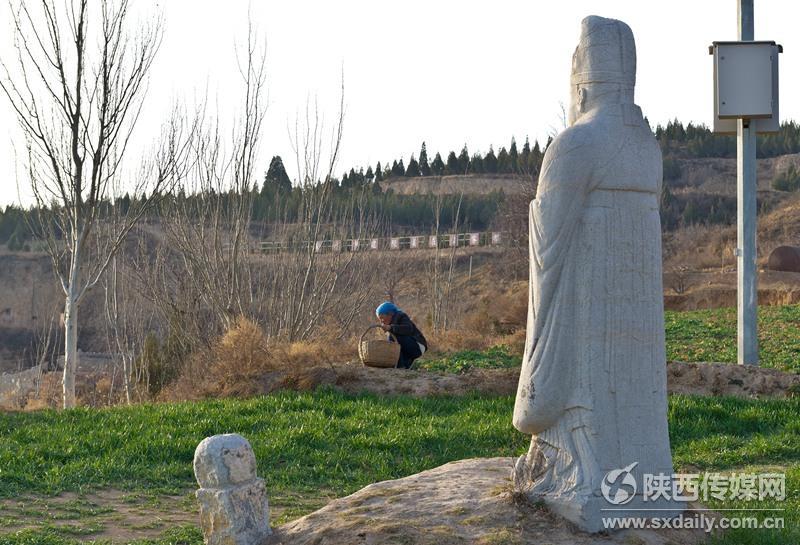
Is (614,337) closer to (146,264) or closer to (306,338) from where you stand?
(306,338)

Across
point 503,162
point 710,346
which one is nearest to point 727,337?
point 710,346

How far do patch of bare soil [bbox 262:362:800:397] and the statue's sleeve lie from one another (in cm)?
674

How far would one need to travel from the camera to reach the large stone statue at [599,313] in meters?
5.32

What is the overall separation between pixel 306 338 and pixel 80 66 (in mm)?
6305

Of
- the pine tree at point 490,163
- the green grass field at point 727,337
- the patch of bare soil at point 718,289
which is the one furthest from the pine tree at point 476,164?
the green grass field at point 727,337

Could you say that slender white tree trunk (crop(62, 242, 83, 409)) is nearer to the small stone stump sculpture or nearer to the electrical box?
the small stone stump sculpture

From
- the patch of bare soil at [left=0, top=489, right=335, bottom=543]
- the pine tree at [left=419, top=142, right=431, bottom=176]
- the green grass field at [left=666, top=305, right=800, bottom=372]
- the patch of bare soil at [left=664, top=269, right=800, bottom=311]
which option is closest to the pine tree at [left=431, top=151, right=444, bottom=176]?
the pine tree at [left=419, top=142, right=431, bottom=176]

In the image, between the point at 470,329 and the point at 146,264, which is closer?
the point at 146,264

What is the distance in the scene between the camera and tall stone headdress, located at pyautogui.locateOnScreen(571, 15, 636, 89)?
5496 millimetres

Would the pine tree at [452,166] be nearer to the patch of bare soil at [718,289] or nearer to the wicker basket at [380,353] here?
the patch of bare soil at [718,289]

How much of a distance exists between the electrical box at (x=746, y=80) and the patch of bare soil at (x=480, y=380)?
3266 millimetres

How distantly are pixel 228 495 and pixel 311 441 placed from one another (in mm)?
3903

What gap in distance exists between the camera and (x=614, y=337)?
5.33m

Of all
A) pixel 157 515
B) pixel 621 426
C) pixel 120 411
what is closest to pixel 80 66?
pixel 120 411
